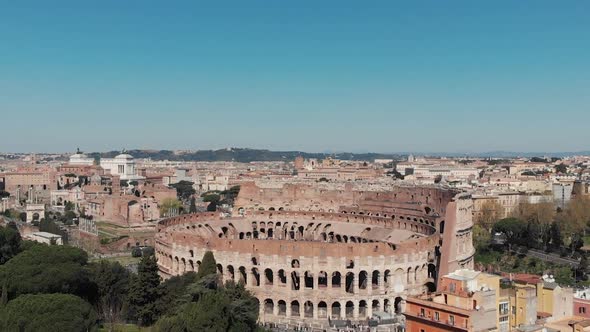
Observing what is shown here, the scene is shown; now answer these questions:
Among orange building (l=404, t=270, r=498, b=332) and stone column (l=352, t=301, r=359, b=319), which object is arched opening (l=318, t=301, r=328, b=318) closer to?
stone column (l=352, t=301, r=359, b=319)

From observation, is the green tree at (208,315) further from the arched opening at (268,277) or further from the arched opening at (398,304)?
the arched opening at (398,304)

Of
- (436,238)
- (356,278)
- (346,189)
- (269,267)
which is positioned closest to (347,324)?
(356,278)

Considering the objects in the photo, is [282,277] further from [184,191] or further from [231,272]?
[184,191]

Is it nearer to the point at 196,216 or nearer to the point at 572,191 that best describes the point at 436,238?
the point at 196,216

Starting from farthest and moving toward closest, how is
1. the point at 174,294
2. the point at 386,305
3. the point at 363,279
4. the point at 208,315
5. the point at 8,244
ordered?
1. the point at 8,244
2. the point at 363,279
3. the point at 386,305
4. the point at 174,294
5. the point at 208,315

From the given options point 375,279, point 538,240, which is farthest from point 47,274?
point 538,240

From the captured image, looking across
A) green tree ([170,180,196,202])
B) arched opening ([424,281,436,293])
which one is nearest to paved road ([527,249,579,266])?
arched opening ([424,281,436,293])

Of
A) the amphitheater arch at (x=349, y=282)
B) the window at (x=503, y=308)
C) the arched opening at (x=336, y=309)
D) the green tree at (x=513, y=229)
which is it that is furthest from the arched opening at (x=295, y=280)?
the green tree at (x=513, y=229)
